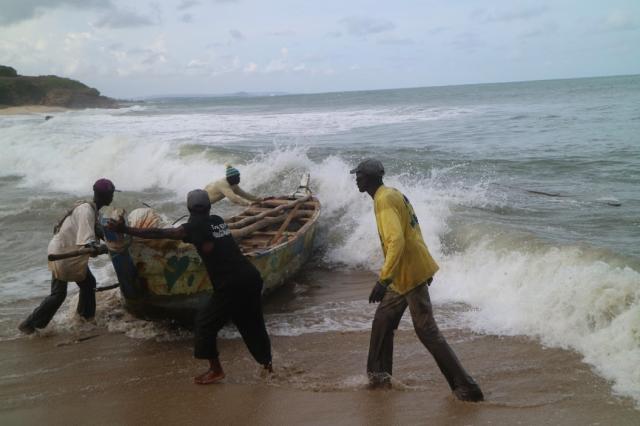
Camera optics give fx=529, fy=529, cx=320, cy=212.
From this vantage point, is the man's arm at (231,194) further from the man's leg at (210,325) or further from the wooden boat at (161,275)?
the man's leg at (210,325)

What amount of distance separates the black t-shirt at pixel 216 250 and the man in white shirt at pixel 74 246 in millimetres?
1476

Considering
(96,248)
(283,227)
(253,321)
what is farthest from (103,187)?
(283,227)

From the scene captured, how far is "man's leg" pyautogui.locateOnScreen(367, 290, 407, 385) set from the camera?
4086 millimetres

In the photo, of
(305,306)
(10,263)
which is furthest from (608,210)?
(10,263)

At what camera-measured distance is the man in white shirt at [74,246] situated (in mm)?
A: 5250

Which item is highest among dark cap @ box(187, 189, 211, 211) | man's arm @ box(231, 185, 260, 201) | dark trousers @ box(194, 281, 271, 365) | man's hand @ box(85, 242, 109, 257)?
dark cap @ box(187, 189, 211, 211)

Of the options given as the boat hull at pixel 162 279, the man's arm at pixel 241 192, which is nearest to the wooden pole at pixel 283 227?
the man's arm at pixel 241 192

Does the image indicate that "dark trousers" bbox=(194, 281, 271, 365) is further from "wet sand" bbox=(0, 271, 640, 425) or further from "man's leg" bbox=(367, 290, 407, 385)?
"man's leg" bbox=(367, 290, 407, 385)

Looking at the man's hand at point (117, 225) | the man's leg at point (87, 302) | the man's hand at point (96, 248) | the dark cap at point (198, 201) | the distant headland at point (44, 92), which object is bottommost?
→ the man's leg at point (87, 302)

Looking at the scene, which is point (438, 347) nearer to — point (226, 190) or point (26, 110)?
point (226, 190)

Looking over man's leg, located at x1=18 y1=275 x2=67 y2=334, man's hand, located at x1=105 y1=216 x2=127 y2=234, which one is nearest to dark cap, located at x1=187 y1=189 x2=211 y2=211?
man's hand, located at x1=105 y1=216 x2=127 y2=234

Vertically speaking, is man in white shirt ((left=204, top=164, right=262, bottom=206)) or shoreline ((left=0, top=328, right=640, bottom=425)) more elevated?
man in white shirt ((left=204, top=164, right=262, bottom=206))

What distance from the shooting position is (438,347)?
13.1 ft

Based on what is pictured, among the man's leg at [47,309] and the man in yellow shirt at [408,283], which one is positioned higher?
the man in yellow shirt at [408,283]
